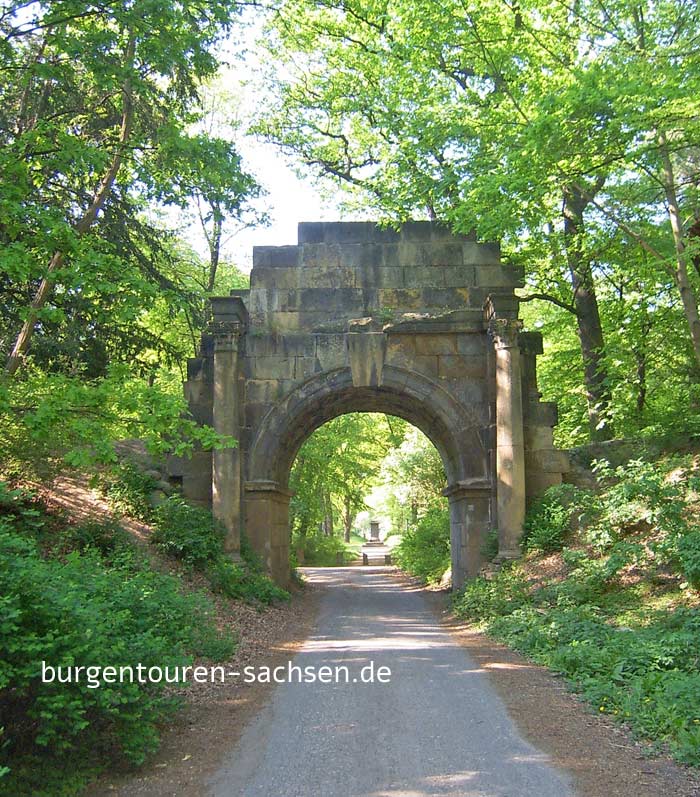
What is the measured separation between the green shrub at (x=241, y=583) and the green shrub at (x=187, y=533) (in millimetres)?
262

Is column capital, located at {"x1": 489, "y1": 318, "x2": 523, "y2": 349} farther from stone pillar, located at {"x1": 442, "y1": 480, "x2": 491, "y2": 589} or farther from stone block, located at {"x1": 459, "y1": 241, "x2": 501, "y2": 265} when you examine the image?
stone pillar, located at {"x1": 442, "y1": 480, "x2": 491, "y2": 589}

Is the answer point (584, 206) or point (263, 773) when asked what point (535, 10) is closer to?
point (584, 206)

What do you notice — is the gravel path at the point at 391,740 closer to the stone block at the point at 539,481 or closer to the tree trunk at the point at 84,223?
the stone block at the point at 539,481

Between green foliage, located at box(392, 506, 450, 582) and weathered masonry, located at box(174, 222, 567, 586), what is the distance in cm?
636

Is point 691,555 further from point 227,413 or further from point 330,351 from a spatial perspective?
point 227,413

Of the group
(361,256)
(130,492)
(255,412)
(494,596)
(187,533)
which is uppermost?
(361,256)

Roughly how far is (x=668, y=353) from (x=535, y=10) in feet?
24.1

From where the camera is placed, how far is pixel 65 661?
13.4 ft

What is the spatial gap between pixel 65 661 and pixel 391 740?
244cm

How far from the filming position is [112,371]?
307 inches

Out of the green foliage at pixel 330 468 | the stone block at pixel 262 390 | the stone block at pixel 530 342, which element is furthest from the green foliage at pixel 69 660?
the green foliage at pixel 330 468

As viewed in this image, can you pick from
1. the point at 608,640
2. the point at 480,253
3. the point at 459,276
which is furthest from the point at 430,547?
the point at 608,640

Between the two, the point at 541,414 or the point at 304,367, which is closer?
the point at 541,414

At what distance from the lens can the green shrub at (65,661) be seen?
4020 mm
